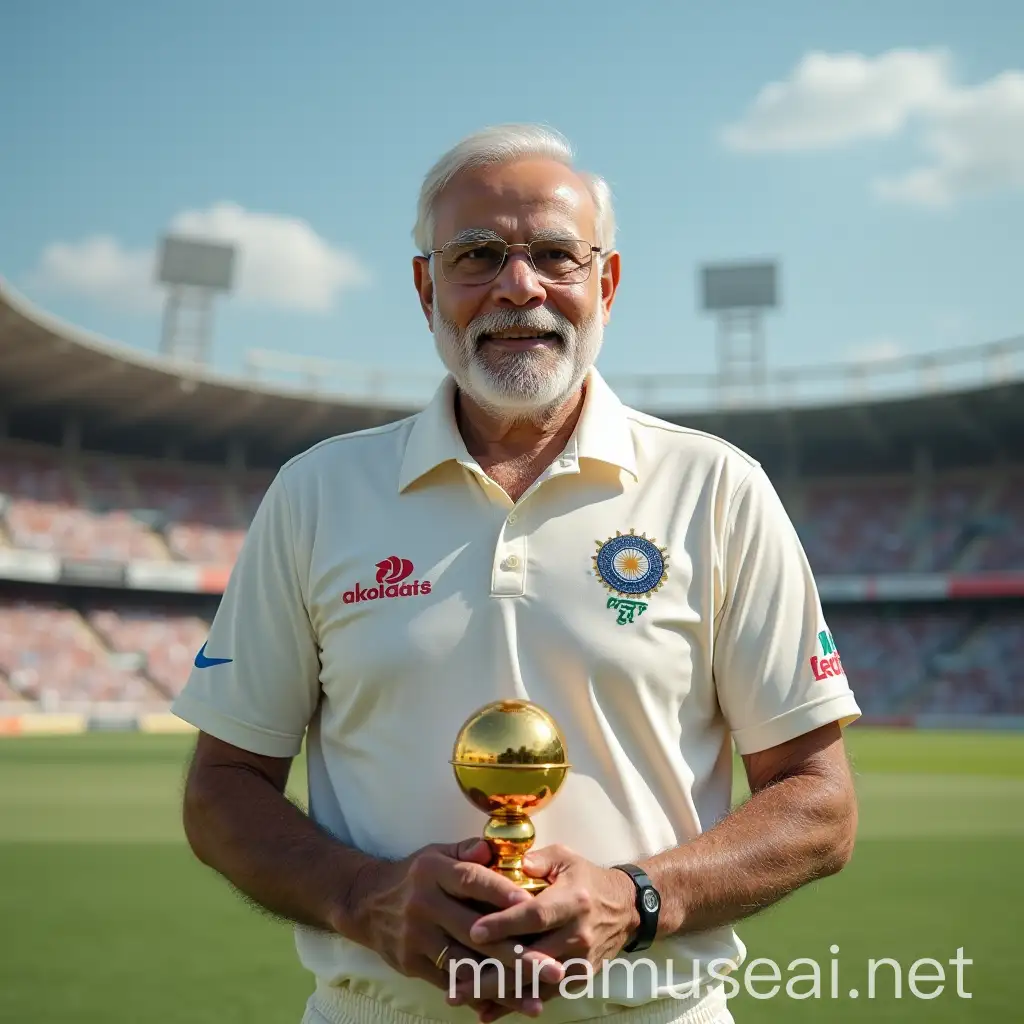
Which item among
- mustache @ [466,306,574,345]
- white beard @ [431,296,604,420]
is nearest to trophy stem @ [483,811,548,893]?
white beard @ [431,296,604,420]

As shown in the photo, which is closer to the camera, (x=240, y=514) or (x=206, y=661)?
(x=206, y=661)

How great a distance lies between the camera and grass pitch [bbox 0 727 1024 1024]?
400cm

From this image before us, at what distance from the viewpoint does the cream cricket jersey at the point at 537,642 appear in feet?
5.82

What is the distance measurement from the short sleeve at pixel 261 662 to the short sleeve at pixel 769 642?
28.8 inches

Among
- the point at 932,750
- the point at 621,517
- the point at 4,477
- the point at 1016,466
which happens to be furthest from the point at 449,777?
the point at 1016,466

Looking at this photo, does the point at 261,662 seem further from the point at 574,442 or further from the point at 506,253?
the point at 506,253

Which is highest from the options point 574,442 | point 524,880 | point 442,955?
point 574,442

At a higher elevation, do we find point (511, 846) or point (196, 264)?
point (196, 264)

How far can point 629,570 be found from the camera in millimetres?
1838

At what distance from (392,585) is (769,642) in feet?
2.10

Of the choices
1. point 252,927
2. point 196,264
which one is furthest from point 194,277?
point 252,927

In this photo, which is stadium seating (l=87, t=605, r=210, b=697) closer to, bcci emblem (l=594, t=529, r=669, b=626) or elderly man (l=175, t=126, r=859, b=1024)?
elderly man (l=175, t=126, r=859, b=1024)

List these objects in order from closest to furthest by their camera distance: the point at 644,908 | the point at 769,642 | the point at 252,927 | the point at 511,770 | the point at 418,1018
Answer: the point at 511,770 → the point at 644,908 → the point at 418,1018 → the point at 769,642 → the point at 252,927

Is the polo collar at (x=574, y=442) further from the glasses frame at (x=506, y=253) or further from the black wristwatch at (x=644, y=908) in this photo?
the black wristwatch at (x=644, y=908)
